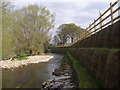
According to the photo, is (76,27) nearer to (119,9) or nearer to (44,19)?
(44,19)

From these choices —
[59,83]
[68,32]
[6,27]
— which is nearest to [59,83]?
[59,83]

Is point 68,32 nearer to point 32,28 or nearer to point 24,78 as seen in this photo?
point 32,28

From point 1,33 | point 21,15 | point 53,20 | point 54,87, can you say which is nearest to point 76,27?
point 53,20

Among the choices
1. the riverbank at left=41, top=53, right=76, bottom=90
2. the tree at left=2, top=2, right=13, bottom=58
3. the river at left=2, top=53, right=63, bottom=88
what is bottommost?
the river at left=2, top=53, right=63, bottom=88

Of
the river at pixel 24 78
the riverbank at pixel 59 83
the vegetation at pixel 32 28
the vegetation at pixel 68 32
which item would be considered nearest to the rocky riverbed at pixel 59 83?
the riverbank at pixel 59 83

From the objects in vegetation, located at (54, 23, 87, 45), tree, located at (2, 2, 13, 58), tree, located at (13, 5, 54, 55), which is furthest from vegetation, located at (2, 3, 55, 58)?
vegetation, located at (54, 23, 87, 45)

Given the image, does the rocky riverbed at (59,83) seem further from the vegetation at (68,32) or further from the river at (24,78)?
the vegetation at (68,32)

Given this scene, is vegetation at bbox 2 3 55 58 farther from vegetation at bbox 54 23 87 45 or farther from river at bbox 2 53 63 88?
vegetation at bbox 54 23 87 45

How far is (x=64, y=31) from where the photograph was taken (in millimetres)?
70500

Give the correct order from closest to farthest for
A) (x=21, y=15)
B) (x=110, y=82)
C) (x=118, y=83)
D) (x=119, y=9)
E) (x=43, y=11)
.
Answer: (x=118, y=83) → (x=110, y=82) → (x=119, y=9) → (x=21, y=15) → (x=43, y=11)

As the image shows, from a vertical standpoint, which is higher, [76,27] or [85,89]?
[76,27]

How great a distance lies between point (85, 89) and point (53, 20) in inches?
1155

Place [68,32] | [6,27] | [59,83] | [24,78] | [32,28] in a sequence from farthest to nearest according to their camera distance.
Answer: [68,32] → [32,28] → [6,27] → [24,78] → [59,83]

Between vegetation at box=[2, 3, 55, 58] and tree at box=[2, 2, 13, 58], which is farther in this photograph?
vegetation at box=[2, 3, 55, 58]
